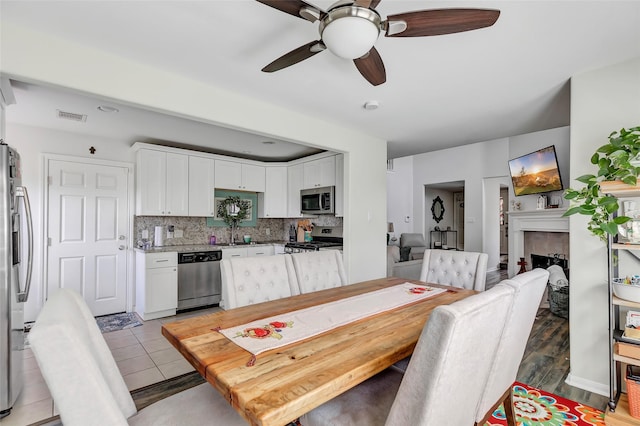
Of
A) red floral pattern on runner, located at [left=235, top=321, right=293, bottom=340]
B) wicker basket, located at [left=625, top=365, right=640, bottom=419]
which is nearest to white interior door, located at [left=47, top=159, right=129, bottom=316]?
red floral pattern on runner, located at [left=235, top=321, right=293, bottom=340]

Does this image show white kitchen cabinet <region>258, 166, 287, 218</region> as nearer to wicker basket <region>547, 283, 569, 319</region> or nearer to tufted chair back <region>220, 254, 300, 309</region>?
tufted chair back <region>220, 254, 300, 309</region>

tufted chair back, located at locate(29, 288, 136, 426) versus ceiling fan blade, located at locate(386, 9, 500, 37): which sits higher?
ceiling fan blade, located at locate(386, 9, 500, 37)

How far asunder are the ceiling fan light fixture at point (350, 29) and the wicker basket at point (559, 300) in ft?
14.3

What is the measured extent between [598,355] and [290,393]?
2.59 metres

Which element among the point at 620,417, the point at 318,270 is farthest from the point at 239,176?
the point at 620,417

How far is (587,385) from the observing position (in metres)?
2.30

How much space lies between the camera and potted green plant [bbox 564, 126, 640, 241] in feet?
6.21

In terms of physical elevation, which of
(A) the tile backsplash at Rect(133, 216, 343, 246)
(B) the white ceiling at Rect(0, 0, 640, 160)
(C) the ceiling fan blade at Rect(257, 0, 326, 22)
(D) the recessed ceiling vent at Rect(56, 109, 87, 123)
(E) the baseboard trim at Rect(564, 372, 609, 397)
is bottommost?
(E) the baseboard trim at Rect(564, 372, 609, 397)

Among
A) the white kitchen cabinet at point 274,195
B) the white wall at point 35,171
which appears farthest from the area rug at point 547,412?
the white wall at point 35,171

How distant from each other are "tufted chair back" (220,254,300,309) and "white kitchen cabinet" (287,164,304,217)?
2.94 m

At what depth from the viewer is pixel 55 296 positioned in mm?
1186

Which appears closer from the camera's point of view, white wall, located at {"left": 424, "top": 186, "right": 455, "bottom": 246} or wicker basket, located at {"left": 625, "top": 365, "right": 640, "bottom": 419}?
wicker basket, located at {"left": 625, "top": 365, "right": 640, "bottom": 419}

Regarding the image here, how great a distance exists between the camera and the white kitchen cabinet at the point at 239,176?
4.83 m

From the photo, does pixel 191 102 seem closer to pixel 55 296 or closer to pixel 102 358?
pixel 55 296
